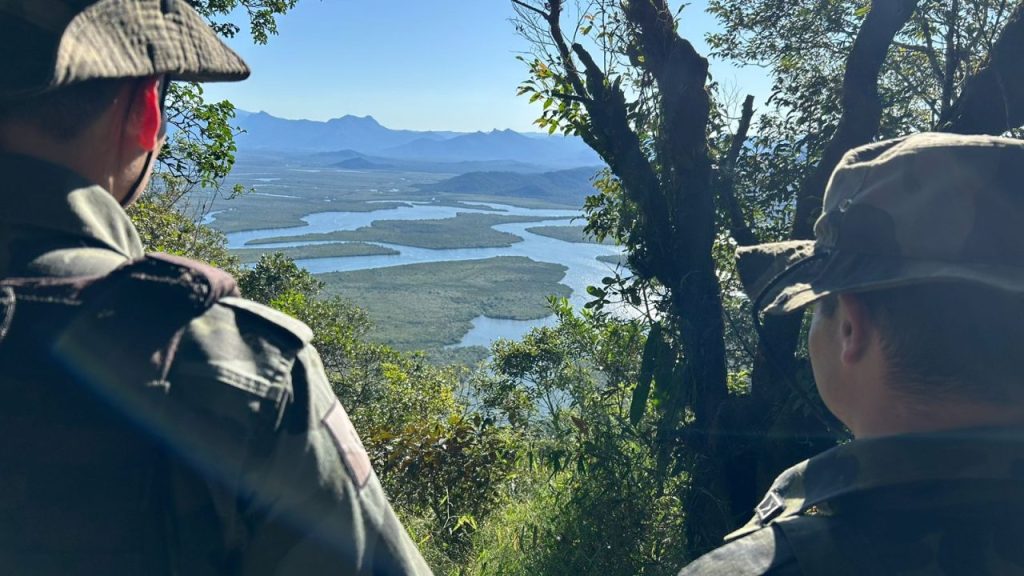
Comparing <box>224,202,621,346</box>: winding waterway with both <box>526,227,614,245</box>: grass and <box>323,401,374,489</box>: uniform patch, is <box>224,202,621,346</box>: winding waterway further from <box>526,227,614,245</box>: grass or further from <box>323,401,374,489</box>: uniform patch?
<box>323,401,374,489</box>: uniform patch

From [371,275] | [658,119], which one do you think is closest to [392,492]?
[658,119]

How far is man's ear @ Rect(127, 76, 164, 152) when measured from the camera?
1001 mm

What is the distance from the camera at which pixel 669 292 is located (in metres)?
4.64

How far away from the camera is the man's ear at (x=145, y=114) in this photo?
100cm

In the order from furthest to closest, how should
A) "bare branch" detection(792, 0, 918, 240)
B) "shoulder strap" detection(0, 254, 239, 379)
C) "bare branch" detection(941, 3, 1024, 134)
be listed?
1. "bare branch" detection(792, 0, 918, 240)
2. "bare branch" detection(941, 3, 1024, 134)
3. "shoulder strap" detection(0, 254, 239, 379)

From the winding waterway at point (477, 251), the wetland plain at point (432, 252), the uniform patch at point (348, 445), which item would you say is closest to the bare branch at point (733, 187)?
the uniform patch at point (348, 445)

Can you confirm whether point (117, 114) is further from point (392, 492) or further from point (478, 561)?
point (392, 492)

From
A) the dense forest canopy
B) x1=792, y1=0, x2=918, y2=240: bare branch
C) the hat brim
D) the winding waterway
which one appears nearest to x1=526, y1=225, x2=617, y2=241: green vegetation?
the winding waterway

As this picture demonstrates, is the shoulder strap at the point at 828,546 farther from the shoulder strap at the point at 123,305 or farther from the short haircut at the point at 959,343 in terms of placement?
the shoulder strap at the point at 123,305

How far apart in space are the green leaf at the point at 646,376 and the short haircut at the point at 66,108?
3.80 metres

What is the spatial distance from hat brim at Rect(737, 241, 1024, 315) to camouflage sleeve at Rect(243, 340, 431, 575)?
0.75 metres

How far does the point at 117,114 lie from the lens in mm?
989

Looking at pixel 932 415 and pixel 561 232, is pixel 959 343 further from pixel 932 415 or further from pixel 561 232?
pixel 561 232

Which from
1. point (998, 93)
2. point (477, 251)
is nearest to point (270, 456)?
point (998, 93)
